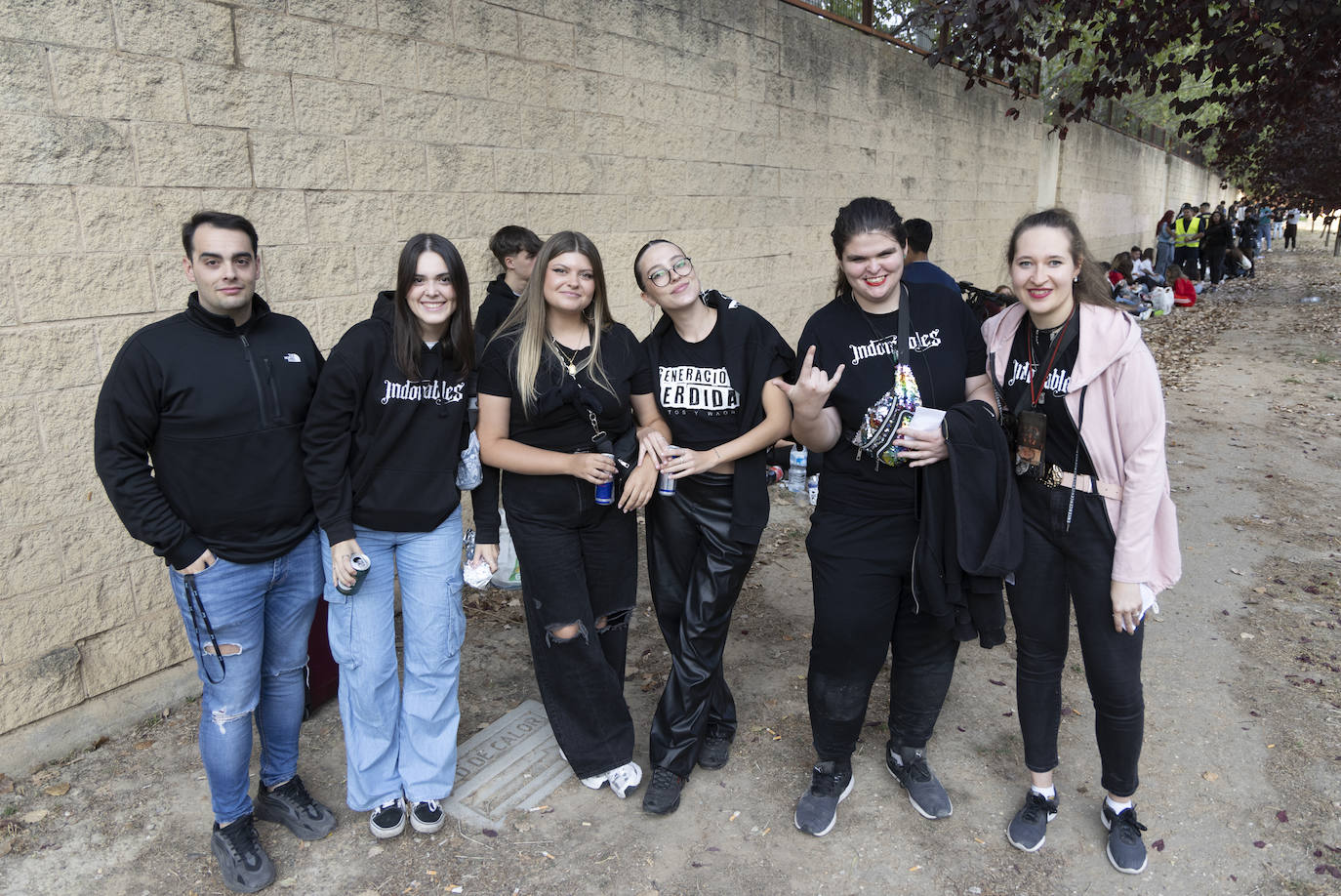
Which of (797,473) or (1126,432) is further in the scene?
(797,473)

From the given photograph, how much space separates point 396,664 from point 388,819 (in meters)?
0.53

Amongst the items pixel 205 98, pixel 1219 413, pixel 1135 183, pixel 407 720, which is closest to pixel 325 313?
pixel 205 98

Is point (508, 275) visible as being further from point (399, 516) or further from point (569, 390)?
point (399, 516)

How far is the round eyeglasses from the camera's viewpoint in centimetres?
281

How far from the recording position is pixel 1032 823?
9.54 ft

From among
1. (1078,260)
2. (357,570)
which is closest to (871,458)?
(1078,260)

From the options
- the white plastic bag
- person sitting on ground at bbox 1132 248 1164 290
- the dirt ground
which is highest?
person sitting on ground at bbox 1132 248 1164 290

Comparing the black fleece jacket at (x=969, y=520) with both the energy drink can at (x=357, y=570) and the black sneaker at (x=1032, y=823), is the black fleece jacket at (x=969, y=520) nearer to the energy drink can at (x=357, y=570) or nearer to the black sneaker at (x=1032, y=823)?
the black sneaker at (x=1032, y=823)

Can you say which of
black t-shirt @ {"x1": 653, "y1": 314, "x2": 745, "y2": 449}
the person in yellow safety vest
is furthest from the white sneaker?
the person in yellow safety vest

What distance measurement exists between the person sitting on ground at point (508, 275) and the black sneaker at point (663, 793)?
2524 mm

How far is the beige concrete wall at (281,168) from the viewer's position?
3.21 metres

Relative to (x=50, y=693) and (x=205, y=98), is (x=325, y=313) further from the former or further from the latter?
(x=50, y=693)

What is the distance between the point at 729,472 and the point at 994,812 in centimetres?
154

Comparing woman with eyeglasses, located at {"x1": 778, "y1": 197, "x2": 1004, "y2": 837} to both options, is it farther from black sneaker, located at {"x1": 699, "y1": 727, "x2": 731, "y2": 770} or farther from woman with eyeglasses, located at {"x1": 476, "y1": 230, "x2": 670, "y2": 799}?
woman with eyeglasses, located at {"x1": 476, "y1": 230, "x2": 670, "y2": 799}
